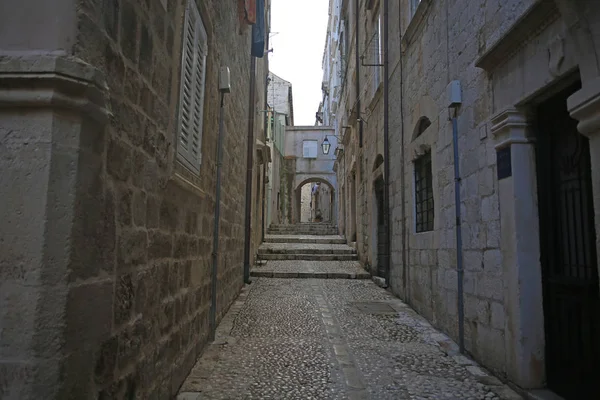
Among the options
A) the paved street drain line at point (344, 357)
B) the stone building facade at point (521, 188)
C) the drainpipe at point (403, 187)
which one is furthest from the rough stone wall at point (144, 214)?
the drainpipe at point (403, 187)

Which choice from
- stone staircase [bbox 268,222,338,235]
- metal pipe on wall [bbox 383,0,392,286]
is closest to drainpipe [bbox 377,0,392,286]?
metal pipe on wall [bbox 383,0,392,286]

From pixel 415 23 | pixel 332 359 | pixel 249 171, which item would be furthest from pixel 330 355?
pixel 249 171

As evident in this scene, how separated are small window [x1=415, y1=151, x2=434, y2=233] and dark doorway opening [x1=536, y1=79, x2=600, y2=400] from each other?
2.40m

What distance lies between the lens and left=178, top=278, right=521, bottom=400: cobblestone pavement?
9.87ft

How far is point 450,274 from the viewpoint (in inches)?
172

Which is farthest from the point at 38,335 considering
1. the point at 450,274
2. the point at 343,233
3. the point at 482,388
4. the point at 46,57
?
the point at 343,233

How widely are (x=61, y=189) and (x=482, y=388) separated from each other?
309 cm

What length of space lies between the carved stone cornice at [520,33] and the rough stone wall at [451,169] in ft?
0.63

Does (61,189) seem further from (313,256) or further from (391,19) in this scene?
(313,256)

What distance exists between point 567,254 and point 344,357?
2.01 metres

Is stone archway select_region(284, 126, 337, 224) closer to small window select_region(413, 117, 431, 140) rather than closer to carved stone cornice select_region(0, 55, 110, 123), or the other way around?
small window select_region(413, 117, 431, 140)

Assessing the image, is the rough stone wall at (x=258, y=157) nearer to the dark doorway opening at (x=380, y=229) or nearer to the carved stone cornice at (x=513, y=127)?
the dark doorway opening at (x=380, y=229)

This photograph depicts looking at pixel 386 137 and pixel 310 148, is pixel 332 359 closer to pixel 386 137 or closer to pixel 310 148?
pixel 386 137

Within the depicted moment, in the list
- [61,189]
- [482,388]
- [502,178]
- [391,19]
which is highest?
[391,19]
